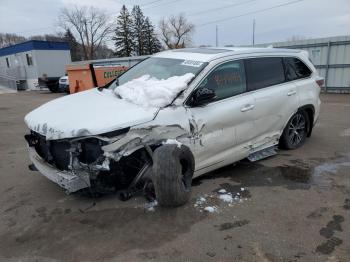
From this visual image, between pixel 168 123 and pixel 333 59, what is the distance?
14204 millimetres

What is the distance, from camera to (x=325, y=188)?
171 inches

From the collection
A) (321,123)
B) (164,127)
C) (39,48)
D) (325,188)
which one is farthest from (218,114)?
(39,48)

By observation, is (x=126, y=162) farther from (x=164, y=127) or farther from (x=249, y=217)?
(x=249, y=217)

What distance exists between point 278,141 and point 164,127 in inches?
101

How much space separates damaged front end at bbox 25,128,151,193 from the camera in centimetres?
346

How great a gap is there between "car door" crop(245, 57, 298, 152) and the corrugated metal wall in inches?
447

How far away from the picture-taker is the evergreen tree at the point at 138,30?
61656 mm

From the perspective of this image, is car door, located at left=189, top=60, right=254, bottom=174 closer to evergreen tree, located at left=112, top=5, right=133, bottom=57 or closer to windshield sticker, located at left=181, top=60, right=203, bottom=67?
windshield sticker, located at left=181, top=60, right=203, bottom=67

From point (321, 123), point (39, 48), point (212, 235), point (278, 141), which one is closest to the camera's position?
point (212, 235)

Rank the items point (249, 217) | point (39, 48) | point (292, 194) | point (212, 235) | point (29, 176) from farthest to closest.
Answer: point (39, 48)
point (29, 176)
point (292, 194)
point (249, 217)
point (212, 235)

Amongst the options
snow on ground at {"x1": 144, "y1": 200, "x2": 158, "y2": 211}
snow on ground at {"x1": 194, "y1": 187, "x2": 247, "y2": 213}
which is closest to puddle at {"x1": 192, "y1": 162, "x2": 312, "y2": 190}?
snow on ground at {"x1": 194, "y1": 187, "x2": 247, "y2": 213}

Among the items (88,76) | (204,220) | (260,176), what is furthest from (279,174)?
(88,76)

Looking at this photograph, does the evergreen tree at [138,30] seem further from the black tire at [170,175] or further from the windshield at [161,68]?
the black tire at [170,175]

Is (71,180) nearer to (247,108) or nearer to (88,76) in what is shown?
(247,108)
